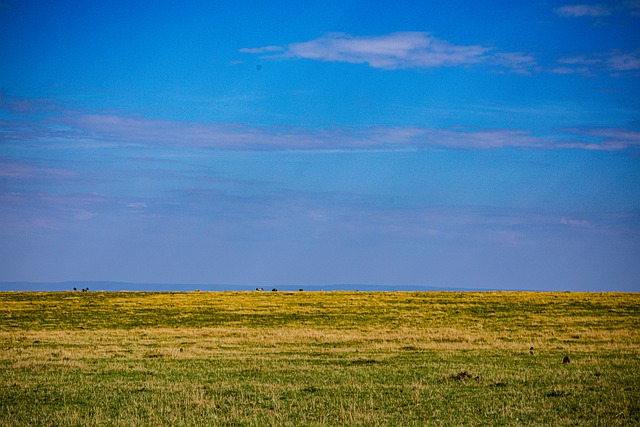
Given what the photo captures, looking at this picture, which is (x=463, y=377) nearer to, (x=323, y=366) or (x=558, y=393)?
(x=558, y=393)

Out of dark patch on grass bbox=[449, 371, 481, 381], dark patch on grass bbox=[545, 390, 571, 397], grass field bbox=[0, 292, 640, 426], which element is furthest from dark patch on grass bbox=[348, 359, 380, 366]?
dark patch on grass bbox=[545, 390, 571, 397]

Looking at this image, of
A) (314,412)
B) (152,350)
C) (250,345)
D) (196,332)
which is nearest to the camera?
(314,412)

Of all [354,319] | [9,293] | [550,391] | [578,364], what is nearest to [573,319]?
[354,319]

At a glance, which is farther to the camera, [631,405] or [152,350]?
[152,350]

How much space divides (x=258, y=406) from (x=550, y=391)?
29.6ft

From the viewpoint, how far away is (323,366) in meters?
26.2

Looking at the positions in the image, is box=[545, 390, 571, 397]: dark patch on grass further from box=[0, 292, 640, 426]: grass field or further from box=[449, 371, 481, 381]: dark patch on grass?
box=[449, 371, 481, 381]: dark patch on grass

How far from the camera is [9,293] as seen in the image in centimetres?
7850

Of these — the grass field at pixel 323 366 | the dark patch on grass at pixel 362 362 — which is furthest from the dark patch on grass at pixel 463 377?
the dark patch on grass at pixel 362 362

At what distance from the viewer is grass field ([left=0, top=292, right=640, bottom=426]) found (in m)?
16.9

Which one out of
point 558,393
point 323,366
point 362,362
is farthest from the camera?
point 362,362

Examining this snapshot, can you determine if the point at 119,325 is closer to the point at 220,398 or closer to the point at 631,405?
the point at 220,398

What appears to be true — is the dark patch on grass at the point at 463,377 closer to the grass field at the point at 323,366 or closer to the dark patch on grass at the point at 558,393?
the grass field at the point at 323,366

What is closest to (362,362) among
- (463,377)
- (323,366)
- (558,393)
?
(323,366)
